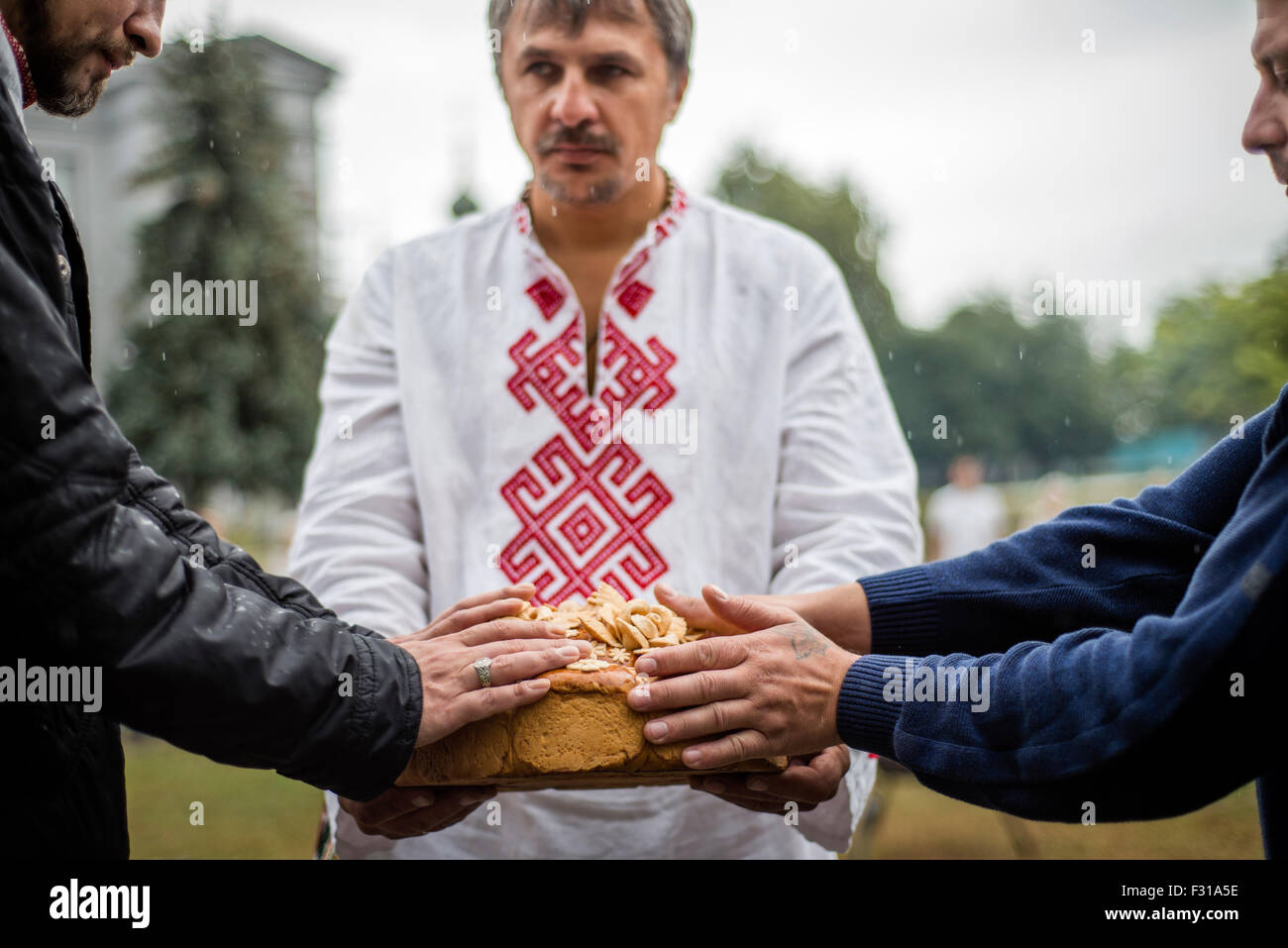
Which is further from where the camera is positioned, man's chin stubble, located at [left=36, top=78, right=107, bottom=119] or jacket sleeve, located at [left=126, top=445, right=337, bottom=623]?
jacket sleeve, located at [left=126, top=445, right=337, bottom=623]

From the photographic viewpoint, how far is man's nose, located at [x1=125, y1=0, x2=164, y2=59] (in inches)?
86.1

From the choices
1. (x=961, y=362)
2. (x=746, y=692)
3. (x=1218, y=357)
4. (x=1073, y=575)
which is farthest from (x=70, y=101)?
(x=961, y=362)

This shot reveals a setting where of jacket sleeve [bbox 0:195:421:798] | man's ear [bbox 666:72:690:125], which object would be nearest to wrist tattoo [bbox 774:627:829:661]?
jacket sleeve [bbox 0:195:421:798]

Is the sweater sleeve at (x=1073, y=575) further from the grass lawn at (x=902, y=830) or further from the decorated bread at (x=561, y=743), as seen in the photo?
the grass lawn at (x=902, y=830)

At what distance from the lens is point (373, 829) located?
252 cm

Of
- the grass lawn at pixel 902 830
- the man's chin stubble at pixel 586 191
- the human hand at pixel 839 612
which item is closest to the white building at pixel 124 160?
the grass lawn at pixel 902 830

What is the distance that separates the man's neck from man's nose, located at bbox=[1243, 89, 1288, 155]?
60.7 inches

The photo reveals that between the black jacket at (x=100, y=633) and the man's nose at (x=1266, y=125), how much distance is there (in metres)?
1.87

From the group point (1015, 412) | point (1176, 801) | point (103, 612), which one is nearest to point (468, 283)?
point (103, 612)

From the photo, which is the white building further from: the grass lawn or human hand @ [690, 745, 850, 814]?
human hand @ [690, 745, 850, 814]

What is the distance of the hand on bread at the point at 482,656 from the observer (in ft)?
7.21

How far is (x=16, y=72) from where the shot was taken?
6.42 feet

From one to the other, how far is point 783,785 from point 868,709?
264 millimetres

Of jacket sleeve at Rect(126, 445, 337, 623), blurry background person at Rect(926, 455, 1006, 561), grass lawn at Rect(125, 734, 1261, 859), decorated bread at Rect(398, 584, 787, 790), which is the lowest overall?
grass lawn at Rect(125, 734, 1261, 859)
